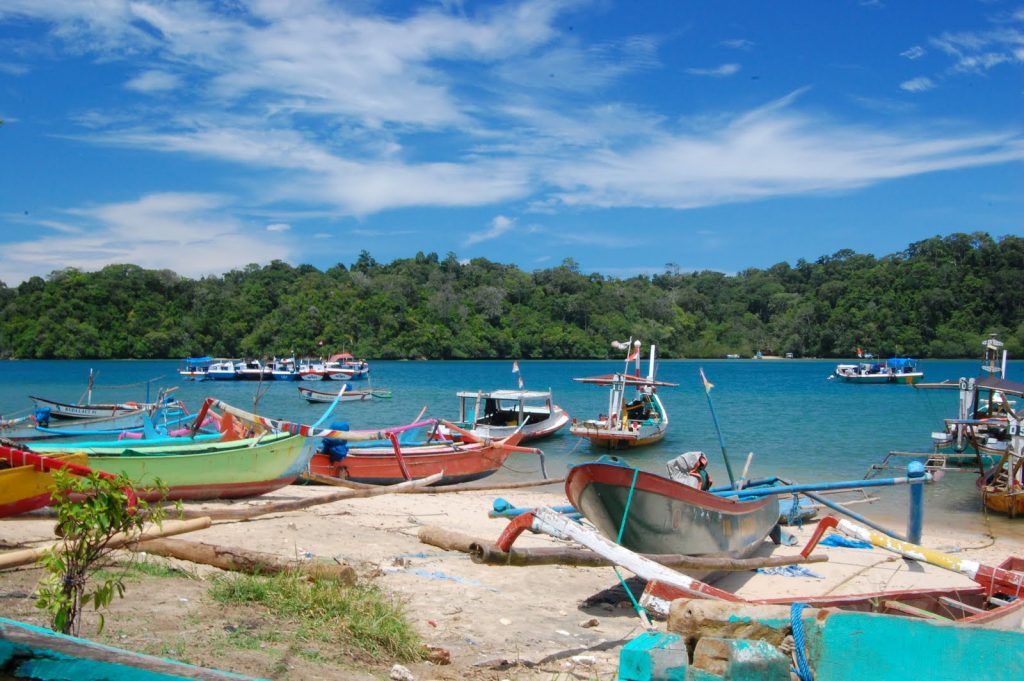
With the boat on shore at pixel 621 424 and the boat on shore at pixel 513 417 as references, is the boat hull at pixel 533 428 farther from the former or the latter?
the boat on shore at pixel 621 424

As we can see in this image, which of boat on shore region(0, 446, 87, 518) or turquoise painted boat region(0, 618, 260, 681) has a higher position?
turquoise painted boat region(0, 618, 260, 681)

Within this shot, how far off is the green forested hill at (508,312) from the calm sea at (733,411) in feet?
22.6

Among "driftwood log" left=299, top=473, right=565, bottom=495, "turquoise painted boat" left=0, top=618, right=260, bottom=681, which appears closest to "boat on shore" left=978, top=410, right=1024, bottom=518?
"driftwood log" left=299, top=473, right=565, bottom=495

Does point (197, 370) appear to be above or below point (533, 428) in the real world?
below

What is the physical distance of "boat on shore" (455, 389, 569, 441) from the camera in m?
26.8

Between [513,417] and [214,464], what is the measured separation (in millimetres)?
17223

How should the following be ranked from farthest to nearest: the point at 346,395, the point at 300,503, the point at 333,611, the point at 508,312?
the point at 508,312 → the point at 346,395 → the point at 300,503 → the point at 333,611

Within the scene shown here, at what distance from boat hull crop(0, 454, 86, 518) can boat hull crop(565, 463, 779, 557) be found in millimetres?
5972

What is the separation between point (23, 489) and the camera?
9102 mm

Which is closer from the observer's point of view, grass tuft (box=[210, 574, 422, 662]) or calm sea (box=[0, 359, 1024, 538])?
grass tuft (box=[210, 574, 422, 662])

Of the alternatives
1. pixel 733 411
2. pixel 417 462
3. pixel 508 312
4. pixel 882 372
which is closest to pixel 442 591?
pixel 417 462

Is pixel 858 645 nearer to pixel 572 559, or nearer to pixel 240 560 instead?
pixel 572 559

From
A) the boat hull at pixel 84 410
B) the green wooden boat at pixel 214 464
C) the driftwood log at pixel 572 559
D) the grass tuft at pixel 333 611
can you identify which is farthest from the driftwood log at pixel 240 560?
the boat hull at pixel 84 410

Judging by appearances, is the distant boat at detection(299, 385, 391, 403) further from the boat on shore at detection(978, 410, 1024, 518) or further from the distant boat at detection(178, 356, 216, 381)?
the boat on shore at detection(978, 410, 1024, 518)
